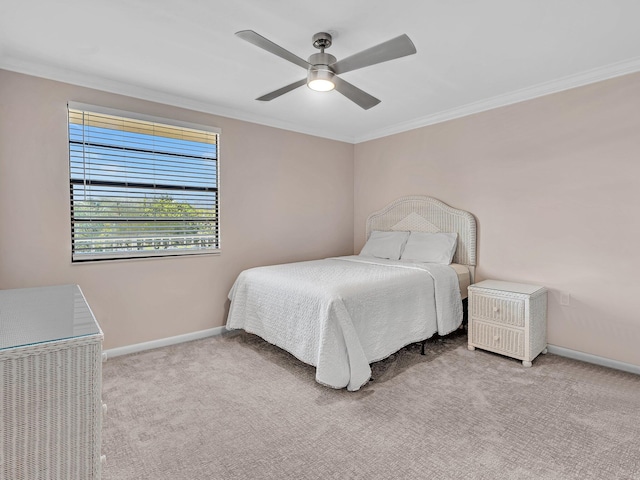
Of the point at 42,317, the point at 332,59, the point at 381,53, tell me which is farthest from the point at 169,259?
the point at 381,53

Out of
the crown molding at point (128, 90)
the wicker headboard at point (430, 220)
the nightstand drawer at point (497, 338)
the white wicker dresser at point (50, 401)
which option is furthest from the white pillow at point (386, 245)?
the white wicker dresser at point (50, 401)

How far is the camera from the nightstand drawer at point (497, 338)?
9.40 ft

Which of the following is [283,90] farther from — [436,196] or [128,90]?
[436,196]

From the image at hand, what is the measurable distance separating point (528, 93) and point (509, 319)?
2058mm

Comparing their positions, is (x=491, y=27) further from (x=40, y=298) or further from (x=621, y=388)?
(x=40, y=298)

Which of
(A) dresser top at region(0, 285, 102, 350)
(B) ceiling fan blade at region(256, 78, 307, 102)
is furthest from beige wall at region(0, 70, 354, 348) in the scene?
(B) ceiling fan blade at region(256, 78, 307, 102)

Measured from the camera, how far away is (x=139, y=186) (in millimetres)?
3188

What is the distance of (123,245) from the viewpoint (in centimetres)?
312

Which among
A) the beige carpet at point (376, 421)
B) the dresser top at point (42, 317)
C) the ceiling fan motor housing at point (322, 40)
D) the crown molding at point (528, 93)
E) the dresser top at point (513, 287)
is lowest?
the beige carpet at point (376, 421)

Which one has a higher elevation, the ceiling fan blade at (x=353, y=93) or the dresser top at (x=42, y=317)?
the ceiling fan blade at (x=353, y=93)

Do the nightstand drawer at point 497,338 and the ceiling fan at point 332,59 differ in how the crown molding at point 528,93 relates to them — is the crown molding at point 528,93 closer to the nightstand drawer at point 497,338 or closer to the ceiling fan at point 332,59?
the ceiling fan at point 332,59

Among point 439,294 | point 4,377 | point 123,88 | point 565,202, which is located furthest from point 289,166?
point 4,377

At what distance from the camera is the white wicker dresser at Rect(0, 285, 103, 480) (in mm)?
1035

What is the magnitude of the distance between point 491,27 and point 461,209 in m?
1.96
